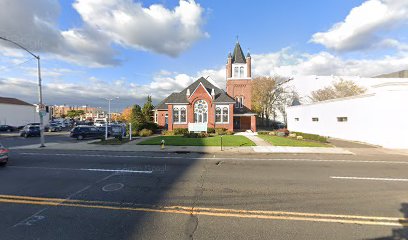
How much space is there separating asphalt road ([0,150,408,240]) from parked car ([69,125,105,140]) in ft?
57.9

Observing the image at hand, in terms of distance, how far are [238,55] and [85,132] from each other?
89.8ft

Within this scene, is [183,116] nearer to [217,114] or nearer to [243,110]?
[217,114]

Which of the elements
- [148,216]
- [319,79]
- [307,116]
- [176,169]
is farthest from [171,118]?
[319,79]

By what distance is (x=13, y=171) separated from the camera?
32.1 ft

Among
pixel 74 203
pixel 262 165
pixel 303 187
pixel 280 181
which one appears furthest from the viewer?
pixel 262 165

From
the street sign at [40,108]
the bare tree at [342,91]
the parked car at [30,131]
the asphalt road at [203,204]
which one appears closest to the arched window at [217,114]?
the street sign at [40,108]

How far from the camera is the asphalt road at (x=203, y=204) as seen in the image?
440cm

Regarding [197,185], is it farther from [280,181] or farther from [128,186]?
[280,181]

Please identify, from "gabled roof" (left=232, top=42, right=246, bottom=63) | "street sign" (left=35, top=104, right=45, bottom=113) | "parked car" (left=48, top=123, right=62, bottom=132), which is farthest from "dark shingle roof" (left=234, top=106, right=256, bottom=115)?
"parked car" (left=48, top=123, right=62, bottom=132)

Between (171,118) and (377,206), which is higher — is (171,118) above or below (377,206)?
above

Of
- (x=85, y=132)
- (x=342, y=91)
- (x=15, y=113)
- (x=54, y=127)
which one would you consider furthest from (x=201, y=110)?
(x=15, y=113)

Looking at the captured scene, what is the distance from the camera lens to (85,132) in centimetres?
2670

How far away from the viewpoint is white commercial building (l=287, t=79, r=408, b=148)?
17.5 metres

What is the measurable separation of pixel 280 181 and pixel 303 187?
0.86 metres
